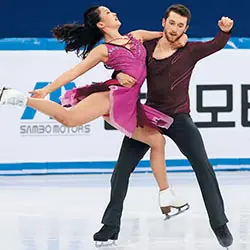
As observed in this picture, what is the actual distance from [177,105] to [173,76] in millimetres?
160

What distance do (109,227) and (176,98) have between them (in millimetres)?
822

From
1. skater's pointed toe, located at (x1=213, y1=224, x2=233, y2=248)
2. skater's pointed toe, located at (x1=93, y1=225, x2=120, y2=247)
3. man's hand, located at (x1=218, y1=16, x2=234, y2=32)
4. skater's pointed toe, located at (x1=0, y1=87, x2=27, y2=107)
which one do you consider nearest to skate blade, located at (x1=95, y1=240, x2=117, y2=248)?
skater's pointed toe, located at (x1=93, y1=225, x2=120, y2=247)

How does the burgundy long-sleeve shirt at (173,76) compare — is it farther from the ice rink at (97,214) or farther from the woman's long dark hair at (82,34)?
the ice rink at (97,214)

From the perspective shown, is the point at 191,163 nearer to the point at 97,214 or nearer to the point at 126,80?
the point at 126,80

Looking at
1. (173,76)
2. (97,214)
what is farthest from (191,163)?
(97,214)

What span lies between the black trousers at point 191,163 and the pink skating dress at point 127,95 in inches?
3.4

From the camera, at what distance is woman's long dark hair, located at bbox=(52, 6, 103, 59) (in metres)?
4.96

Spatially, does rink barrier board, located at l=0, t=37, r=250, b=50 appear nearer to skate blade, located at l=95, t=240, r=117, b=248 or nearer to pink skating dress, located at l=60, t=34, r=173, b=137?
pink skating dress, located at l=60, t=34, r=173, b=137

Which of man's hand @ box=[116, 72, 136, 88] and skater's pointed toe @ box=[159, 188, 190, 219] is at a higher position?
man's hand @ box=[116, 72, 136, 88]

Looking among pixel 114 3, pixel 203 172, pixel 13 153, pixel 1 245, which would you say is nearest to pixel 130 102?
pixel 203 172

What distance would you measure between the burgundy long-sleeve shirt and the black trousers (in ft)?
0.25

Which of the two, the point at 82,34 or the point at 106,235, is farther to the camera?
the point at 82,34

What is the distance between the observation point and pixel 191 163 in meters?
4.70

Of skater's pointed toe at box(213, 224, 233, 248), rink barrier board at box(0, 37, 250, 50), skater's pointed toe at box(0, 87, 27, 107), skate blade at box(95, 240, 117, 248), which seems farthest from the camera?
rink barrier board at box(0, 37, 250, 50)
